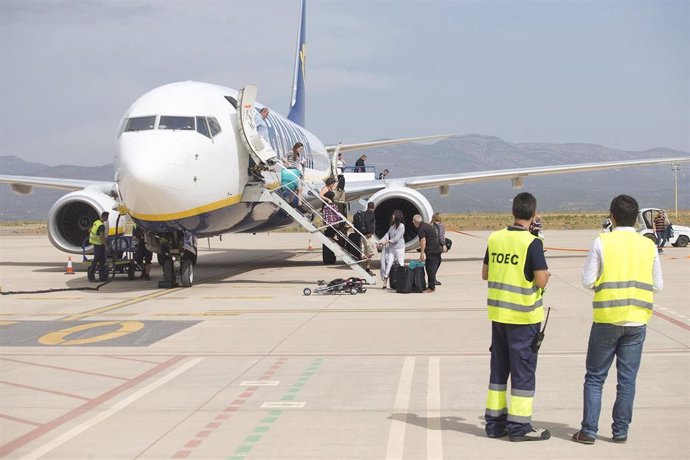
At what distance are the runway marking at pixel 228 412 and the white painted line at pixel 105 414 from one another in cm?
90

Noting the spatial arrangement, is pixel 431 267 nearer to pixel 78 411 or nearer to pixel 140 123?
pixel 140 123

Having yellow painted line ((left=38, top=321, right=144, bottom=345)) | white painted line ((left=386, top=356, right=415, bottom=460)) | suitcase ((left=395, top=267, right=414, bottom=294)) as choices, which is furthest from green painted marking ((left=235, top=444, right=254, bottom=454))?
suitcase ((left=395, top=267, right=414, bottom=294))

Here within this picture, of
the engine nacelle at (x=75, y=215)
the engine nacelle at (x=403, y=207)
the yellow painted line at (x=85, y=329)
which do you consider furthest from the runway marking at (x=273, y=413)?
the engine nacelle at (x=75, y=215)

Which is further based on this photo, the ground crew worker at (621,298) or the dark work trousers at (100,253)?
the dark work trousers at (100,253)

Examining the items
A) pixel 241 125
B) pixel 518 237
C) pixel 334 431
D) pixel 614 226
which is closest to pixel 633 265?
pixel 614 226

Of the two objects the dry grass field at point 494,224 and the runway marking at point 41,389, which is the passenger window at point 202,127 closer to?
the runway marking at point 41,389

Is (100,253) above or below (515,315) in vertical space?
below

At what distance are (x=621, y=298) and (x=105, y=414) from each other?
14.4 ft

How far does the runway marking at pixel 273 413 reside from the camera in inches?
255

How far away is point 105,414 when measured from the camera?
7.59m

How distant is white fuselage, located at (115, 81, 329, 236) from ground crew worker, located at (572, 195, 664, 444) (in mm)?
10770

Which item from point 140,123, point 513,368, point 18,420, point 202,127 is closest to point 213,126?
point 202,127

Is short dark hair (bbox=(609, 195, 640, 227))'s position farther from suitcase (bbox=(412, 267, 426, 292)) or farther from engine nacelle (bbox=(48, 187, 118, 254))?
engine nacelle (bbox=(48, 187, 118, 254))

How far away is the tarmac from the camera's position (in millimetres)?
6625
